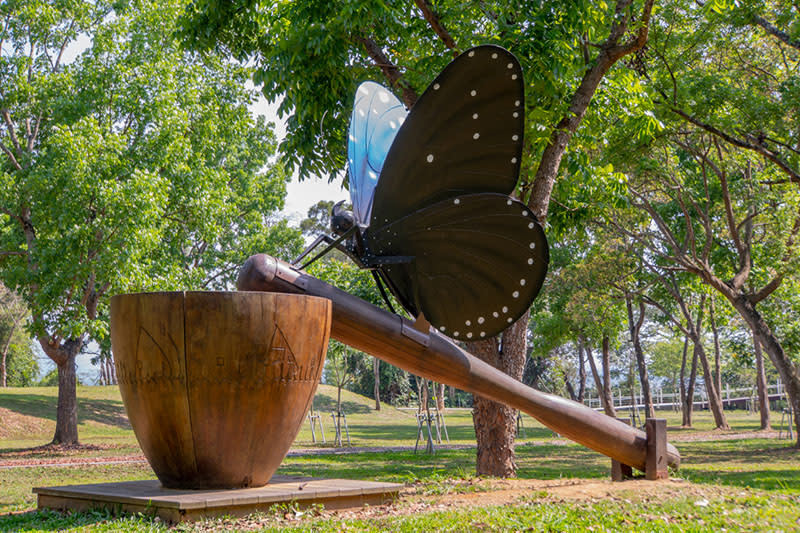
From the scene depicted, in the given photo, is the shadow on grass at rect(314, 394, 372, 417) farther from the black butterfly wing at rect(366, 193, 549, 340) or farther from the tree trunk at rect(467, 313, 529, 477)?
the black butterfly wing at rect(366, 193, 549, 340)

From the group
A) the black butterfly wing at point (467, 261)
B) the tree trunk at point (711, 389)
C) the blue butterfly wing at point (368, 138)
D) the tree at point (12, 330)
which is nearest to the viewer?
the black butterfly wing at point (467, 261)

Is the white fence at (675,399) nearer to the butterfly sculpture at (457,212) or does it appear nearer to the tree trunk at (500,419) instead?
the tree trunk at (500,419)

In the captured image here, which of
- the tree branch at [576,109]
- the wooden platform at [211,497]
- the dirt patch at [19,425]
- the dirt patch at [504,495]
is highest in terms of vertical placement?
the tree branch at [576,109]

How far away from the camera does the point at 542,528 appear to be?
17.4 feet

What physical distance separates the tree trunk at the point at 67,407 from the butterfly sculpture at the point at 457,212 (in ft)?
56.9

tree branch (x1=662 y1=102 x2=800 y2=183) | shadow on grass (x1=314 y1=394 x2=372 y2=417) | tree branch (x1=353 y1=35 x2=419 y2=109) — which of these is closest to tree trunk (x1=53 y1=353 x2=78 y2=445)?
tree branch (x1=353 y1=35 x2=419 y2=109)

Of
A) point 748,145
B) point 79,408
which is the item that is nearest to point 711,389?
point 748,145

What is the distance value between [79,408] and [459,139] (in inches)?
1109

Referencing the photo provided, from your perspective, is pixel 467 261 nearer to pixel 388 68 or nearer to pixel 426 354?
pixel 426 354

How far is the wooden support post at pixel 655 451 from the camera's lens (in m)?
8.05

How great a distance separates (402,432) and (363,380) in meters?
26.4

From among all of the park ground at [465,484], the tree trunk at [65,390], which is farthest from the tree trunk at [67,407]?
the park ground at [465,484]

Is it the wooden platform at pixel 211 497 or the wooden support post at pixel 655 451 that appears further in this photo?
the wooden support post at pixel 655 451

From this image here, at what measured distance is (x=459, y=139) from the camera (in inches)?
237
